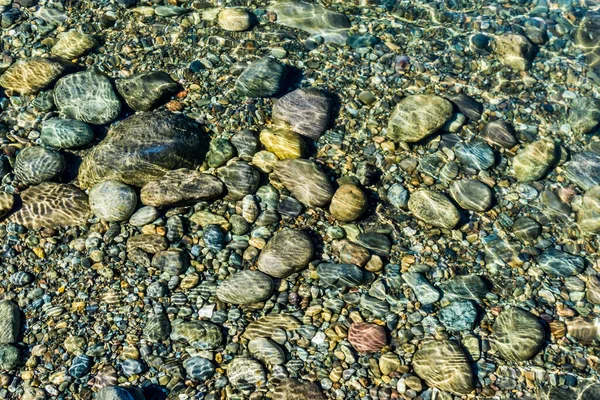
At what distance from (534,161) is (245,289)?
3.49 meters

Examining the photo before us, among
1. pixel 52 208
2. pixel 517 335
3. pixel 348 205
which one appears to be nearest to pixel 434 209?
pixel 348 205

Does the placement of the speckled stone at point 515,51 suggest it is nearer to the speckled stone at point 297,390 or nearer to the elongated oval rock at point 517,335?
the elongated oval rock at point 517,335

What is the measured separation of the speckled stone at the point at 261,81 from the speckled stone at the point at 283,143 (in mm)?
652

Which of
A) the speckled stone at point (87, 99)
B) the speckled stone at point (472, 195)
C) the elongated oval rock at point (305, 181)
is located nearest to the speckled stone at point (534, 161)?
the speckled stone at point (472, 195)

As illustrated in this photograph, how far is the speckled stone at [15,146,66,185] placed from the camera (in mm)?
5926

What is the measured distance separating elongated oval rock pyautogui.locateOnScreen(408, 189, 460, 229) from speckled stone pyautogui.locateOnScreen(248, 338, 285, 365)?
80.2 inches

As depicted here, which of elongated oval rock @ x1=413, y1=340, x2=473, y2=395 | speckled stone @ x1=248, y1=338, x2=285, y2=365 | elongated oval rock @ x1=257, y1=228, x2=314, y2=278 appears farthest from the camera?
elongated oval rock @ x1=257, y1=228, x2=314, y2=278

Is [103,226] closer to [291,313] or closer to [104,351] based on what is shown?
[104,351]

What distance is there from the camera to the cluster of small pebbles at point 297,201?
494 cm

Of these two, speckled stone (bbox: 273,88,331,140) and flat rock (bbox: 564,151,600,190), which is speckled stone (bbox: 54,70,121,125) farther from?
flat rock (bbox: 564,151,600,190)

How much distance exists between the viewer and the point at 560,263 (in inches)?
221

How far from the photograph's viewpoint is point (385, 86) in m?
6.94

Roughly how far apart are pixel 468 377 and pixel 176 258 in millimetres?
2837

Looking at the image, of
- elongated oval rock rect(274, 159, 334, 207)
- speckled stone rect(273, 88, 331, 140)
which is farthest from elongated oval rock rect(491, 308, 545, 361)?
speckled stone rect(273, 88, 331, 140)
